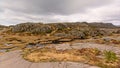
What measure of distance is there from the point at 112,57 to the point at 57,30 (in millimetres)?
77452

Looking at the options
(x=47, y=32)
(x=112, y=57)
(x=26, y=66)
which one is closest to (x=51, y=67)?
(x=26, y=66)

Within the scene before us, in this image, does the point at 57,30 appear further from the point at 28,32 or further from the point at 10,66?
the point at 10,66

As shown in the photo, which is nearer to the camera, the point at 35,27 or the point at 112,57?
the point at 112,57

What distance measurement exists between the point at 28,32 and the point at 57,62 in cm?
7748

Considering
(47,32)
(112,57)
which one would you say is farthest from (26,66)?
(47,32)

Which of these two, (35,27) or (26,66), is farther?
(35,27)

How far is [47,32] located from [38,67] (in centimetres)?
7646

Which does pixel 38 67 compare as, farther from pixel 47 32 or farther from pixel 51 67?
pixel 47 32

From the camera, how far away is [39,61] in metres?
26.4

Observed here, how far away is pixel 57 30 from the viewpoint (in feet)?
338

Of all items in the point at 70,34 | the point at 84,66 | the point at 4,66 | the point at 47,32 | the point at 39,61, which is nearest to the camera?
→ the point at 84,66

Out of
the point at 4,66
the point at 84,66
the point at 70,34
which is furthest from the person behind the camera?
the point at 70,34

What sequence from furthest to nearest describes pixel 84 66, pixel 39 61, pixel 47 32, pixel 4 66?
pixel 47 32, pixel 39 61, pixel 4 66, pixel 84 66

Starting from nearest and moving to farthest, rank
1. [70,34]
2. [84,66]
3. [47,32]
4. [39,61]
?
[84,66], [39,61], [70,34], [47,32]
